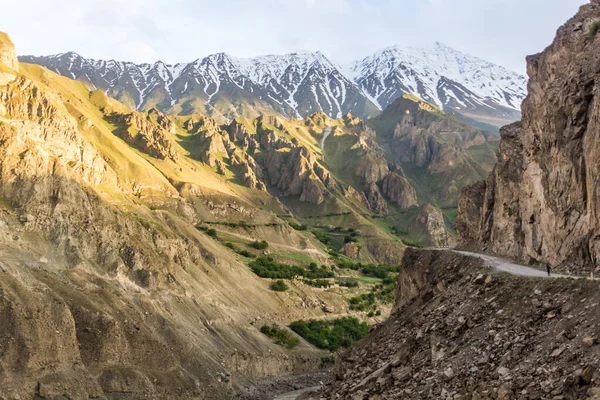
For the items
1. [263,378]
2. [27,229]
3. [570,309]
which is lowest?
[263,378]

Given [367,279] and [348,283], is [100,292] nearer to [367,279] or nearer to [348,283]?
[348,283]

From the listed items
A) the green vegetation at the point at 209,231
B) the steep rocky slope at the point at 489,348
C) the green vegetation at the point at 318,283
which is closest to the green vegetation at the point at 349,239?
the green vegetation at the point at 318,283

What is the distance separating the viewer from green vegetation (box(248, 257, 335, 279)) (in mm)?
105875

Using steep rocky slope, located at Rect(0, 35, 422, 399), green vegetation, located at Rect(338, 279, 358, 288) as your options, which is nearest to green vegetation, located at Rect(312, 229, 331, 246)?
green vegetation, located at Rect(338, 279, 358, 288)

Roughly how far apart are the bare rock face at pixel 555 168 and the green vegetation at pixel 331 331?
43.4 meters

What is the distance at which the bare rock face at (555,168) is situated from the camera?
29719mm

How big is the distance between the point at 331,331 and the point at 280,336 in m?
16.9

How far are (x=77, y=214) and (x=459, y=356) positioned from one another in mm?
55801

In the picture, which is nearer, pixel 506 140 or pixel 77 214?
pixel 506 140

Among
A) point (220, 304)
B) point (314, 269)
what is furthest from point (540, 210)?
point (314, 269)

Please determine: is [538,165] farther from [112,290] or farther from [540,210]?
[112,290]

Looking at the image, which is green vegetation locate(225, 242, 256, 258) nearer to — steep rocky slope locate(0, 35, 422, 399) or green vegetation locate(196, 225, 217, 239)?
green vegetation locate(196, 225, 217, 239)

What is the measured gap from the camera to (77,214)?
219 feet

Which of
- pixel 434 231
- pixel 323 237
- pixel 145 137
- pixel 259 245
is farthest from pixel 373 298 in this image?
pixel 145 137
